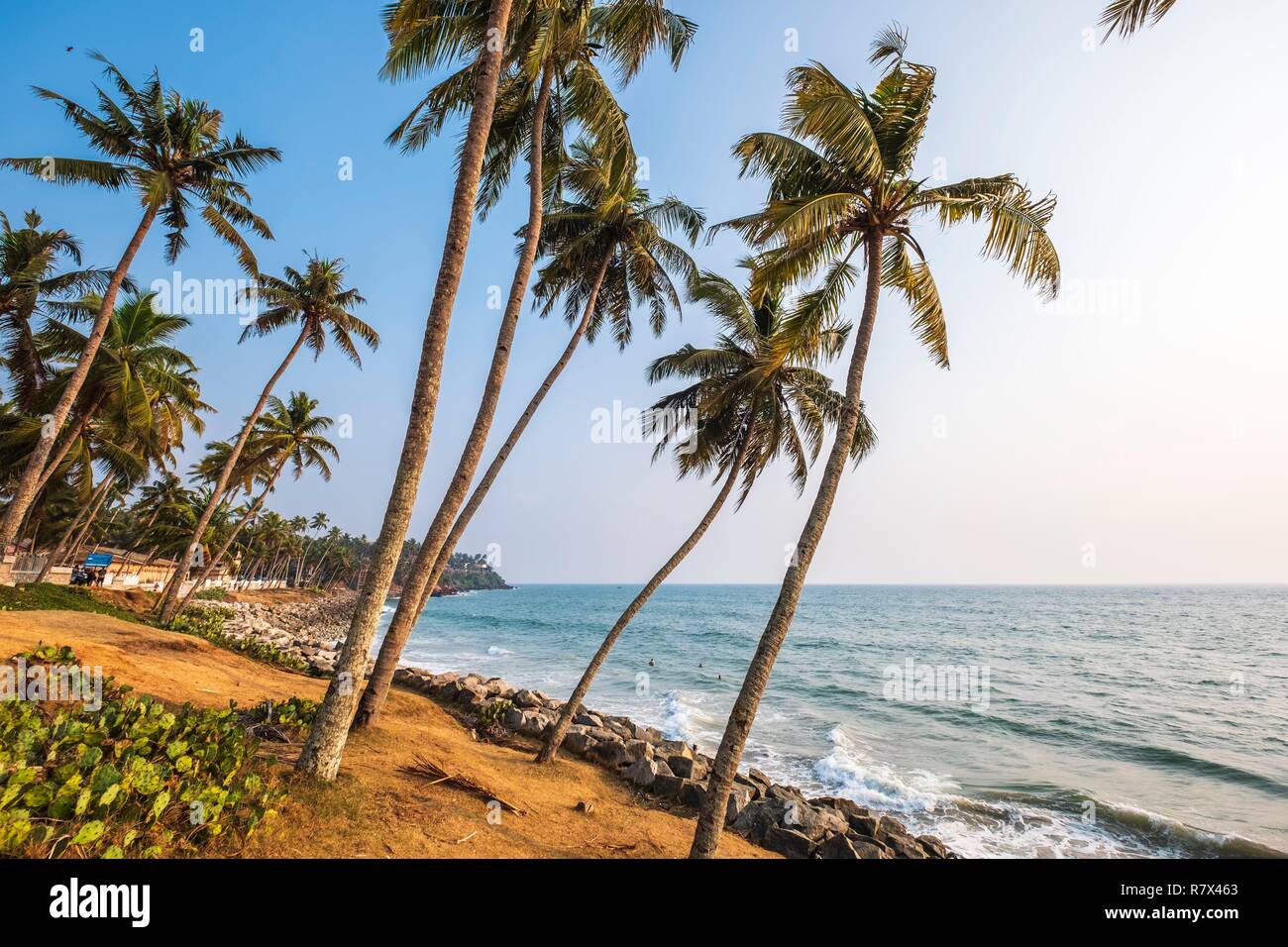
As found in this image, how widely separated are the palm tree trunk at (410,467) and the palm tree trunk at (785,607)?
4268 millimetres

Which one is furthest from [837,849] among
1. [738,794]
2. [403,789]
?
[403,789]

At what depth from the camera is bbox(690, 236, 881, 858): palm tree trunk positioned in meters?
6.25

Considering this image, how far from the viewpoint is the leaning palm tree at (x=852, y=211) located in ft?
23.0

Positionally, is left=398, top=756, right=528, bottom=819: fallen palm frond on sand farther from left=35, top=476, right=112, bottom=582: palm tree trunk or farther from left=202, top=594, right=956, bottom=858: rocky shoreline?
left=35, top=476, right=112, bottom=582: palm tree trunk

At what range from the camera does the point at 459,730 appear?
37.2ft

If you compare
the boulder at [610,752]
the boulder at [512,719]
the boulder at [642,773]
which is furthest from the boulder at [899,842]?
the boulder at [512,719]

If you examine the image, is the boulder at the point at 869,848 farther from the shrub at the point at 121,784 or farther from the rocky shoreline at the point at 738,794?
the shrub at the point at 121,784

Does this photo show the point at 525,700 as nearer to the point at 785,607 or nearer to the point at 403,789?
the point at 403,789

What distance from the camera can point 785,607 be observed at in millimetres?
6871

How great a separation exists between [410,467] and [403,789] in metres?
4.06

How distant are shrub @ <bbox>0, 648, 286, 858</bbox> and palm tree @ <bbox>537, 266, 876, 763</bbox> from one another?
24.0ft
